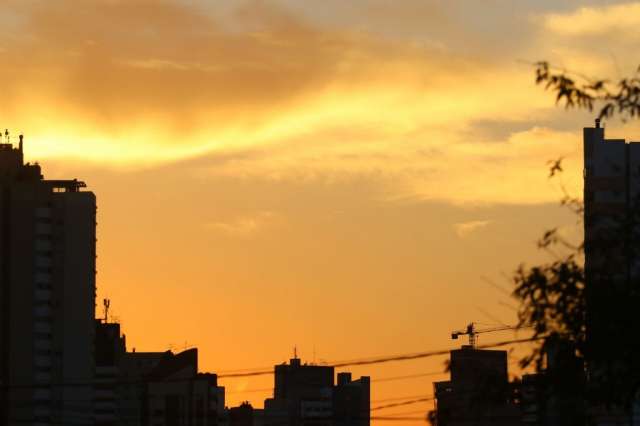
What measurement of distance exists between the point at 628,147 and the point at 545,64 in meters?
121

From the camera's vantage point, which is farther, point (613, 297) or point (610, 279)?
point (610, 279)

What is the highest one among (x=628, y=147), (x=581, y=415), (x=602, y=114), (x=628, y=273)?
(x=628, y=147)

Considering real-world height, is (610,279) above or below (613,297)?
above

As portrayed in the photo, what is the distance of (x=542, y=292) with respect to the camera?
3759 centimetres

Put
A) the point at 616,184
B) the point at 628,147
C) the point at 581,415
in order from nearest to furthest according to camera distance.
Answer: the point at 581,415
the point at 616,184
the point at 628,147

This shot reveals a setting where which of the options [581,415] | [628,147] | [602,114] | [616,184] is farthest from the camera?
[628,147]

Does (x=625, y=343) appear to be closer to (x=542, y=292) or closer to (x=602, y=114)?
(x=542, y=292)

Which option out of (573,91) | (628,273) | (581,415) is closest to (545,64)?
(573,91)

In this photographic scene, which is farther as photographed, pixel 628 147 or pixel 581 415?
pixel 628 147

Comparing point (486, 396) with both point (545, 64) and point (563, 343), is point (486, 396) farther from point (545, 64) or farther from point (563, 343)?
point (545, 64)

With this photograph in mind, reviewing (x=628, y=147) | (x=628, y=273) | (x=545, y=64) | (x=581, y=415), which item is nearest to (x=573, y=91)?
(x=545, y=64)

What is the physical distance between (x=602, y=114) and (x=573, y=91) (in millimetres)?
1214

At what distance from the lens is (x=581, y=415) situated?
39.8 m

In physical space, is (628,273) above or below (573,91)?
below
